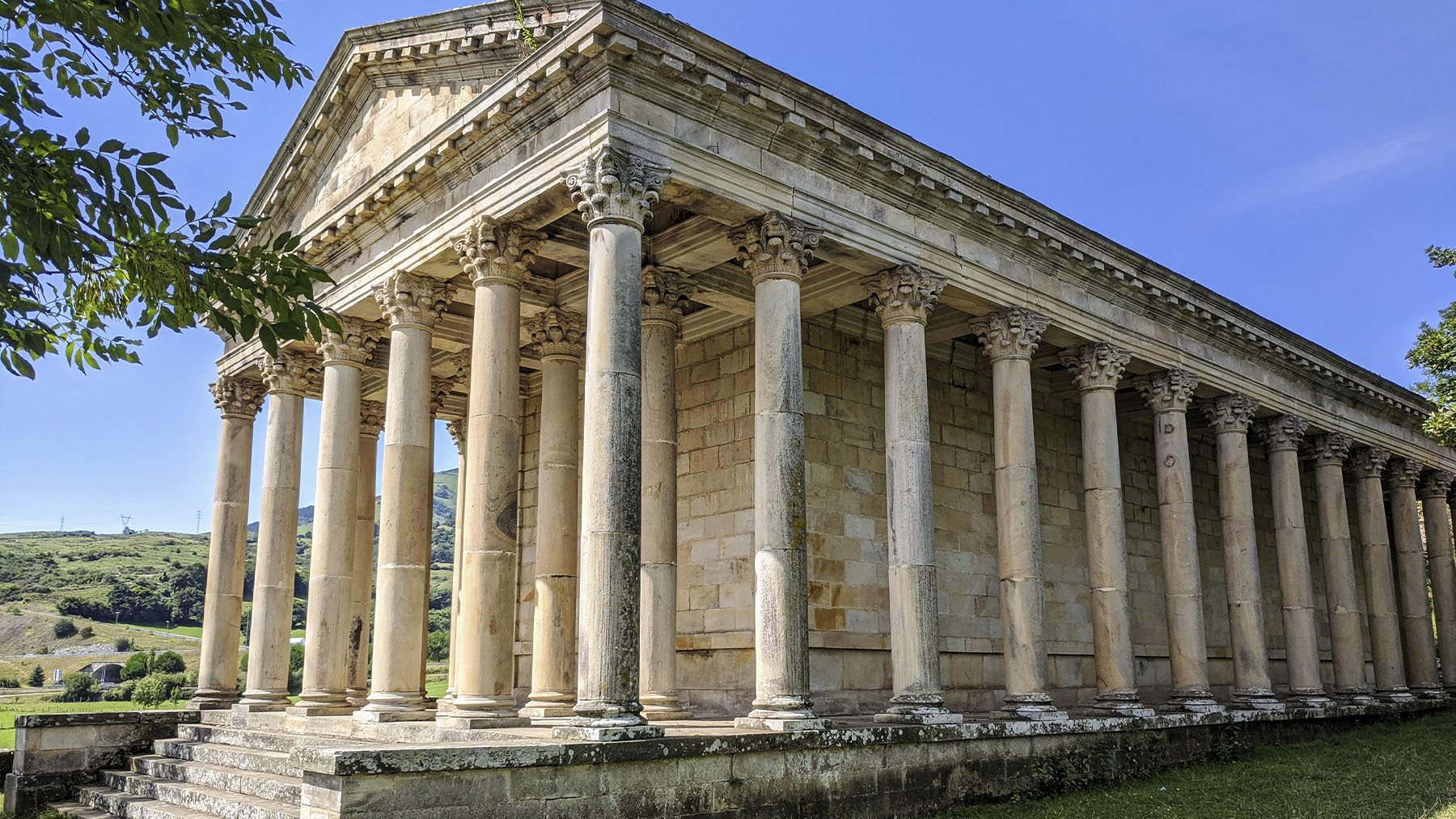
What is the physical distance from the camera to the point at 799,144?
16250 millimetres

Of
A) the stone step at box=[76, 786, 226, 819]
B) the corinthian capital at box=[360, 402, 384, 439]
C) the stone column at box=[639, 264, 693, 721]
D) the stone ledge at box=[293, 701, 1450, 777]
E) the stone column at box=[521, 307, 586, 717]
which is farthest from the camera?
the corinthian capital at box=[360, 402, 384, 439]

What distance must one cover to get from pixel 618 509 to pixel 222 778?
6.69 metres

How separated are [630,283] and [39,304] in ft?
24.8

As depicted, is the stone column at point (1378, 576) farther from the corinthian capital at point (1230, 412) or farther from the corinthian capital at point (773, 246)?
the corinthian capital at point (773, 246)

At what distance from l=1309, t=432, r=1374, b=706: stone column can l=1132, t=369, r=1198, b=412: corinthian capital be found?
297 inches

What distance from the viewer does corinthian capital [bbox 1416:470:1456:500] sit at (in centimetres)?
3284

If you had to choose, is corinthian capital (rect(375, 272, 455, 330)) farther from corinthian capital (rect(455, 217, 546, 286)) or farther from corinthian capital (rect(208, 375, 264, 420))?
corinthian capital (rect(208, 375, 264, 420))

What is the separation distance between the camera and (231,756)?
53.2ft

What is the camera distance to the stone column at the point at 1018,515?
722 inches

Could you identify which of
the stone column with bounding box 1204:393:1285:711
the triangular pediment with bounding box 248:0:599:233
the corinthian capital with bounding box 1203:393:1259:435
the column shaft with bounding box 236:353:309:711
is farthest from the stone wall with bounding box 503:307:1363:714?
the triangular pediment with bounding box 248:0:599:233

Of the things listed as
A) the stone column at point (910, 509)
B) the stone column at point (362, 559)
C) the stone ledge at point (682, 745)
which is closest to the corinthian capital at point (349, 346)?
the stone column at point (362, 559)

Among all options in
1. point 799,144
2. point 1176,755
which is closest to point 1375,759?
point 1176,755

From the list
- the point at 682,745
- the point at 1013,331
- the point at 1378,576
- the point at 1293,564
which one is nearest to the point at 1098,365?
the point at 1013,331

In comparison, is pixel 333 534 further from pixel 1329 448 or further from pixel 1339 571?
pixel 1329 448
